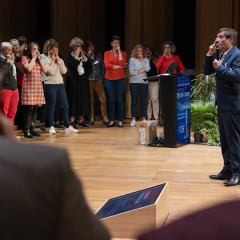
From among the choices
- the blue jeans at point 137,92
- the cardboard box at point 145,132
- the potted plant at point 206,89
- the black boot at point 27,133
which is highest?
the potted plant at point 206,89

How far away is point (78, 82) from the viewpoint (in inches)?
450

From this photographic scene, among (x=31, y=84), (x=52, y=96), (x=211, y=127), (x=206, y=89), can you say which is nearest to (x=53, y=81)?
(x=52, y=96)

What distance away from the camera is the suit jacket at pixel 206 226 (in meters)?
0.66

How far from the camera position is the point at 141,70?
11703mm

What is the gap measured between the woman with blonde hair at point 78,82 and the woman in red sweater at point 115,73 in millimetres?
415

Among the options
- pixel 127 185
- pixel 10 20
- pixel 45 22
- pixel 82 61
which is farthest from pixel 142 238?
pixel 45 22

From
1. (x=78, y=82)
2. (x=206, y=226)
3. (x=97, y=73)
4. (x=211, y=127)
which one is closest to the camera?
(x=206, y=226)

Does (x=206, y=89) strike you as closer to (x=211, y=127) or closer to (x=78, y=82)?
(x=211, y=127)

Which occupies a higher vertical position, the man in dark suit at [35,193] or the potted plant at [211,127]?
the man in dark suit at [35,193]

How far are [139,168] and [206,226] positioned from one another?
21.1 ft

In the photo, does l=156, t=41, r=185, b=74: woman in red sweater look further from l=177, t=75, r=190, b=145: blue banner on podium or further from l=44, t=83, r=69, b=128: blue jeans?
l=177, t=75, r=190, b=145: blue banner on podium

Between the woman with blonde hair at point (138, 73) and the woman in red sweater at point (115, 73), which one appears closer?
the woman in red sweater at point (115, 73)

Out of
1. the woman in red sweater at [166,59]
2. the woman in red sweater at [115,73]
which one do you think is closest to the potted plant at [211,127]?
the woman in red sweater at [166,59]

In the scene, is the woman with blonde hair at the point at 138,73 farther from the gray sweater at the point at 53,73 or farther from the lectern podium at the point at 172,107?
the lectern podium at the point at 172,107
